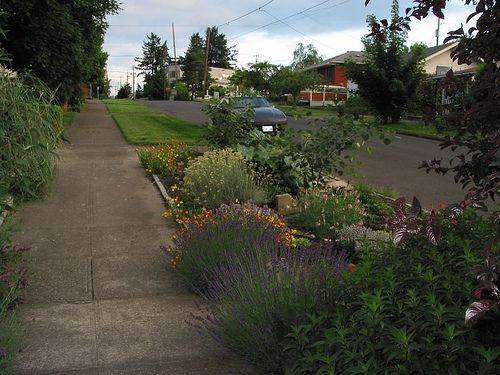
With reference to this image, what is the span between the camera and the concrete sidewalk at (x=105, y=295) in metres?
3.50

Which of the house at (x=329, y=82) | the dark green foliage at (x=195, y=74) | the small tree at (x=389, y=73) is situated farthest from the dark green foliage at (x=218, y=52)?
the small tree at (x=389, y=73)

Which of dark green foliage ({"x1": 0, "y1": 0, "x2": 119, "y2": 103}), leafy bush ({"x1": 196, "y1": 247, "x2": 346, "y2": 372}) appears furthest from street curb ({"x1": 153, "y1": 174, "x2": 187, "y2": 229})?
dark green foliage ({"x1": 0, "y1": 0, "x2": 119, "y2": 103})

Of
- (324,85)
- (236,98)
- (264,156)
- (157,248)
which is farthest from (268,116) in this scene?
(324,85)

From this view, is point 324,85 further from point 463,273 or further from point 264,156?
point 463,273

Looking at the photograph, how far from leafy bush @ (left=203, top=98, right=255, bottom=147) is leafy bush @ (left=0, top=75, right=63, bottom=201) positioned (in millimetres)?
2901

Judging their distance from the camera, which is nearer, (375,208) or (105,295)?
(105,295)

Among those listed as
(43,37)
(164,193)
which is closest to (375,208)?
(164,193)

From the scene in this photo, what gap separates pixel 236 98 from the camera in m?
10.9

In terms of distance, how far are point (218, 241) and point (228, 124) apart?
18.5 ft

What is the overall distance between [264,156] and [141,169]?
11.5ft

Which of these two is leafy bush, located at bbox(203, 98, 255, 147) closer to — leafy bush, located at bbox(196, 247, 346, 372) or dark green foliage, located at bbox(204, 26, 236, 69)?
leafy bush, located at bbox(196, 247, 346, 372)

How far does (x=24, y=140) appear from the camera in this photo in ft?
24.0

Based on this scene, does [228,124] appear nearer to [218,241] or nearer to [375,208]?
[375,208]

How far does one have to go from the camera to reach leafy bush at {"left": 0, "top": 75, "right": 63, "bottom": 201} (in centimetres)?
682
